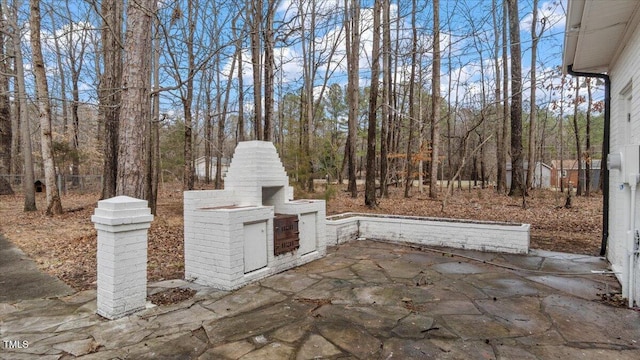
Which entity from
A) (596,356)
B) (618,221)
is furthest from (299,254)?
(618,221)

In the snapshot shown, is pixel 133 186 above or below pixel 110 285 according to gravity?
above

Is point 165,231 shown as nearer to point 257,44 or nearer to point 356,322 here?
point 257,44

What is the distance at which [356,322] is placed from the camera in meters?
3.13

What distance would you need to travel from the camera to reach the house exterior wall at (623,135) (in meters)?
Answer: 3.57

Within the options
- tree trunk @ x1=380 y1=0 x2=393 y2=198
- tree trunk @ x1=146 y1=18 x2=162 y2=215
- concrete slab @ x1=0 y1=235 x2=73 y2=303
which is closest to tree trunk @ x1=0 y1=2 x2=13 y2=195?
tree trunk @ x1=146 y1=18 x2=162 y2=215

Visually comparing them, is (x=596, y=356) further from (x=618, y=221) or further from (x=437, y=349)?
(x=618, y=221)

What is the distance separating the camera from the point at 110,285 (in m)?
3.26

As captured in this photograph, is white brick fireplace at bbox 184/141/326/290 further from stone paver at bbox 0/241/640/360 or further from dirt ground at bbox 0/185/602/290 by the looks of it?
dirt ground at bbox 0/185/602/290

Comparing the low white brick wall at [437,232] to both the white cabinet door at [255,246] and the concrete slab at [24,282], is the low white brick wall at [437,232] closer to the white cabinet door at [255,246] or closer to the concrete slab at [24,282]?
the white cabinet door at [255,246]

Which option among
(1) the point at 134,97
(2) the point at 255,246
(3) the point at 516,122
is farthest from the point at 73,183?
(3) the point at 516,122

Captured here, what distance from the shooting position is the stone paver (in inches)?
103

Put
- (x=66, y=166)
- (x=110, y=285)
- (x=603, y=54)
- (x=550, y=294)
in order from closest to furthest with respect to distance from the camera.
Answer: (x=110, y=285)
(x=550, y=294)
(x=603, y=54)
(x=66, y=166)

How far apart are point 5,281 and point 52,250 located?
184 cm

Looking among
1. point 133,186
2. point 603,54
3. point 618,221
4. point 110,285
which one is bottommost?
point 110,285
